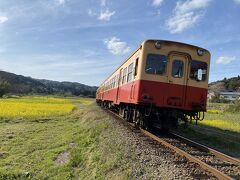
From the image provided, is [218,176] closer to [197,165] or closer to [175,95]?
[197,165]

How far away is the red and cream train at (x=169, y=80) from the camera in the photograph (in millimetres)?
12906

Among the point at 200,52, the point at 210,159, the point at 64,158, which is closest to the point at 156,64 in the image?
the point at 200,52

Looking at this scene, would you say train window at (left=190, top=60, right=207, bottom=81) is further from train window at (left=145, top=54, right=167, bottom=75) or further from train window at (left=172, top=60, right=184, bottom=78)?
train window at (left=145, top=54, right=167, bottom=75)

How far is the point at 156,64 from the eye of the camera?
13.1 metres

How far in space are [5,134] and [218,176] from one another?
46.6ft

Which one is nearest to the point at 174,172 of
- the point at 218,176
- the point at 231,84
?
the point at 218,176

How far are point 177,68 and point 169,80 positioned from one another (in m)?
0.58

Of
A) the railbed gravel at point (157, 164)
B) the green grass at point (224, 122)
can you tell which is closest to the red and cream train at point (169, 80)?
the railbed gravel at point (157, 164)

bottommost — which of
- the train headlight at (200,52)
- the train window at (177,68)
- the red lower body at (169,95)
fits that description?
the red lower body at (169,95)

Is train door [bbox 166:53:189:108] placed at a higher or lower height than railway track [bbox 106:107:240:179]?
higher

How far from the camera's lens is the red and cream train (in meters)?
12.9

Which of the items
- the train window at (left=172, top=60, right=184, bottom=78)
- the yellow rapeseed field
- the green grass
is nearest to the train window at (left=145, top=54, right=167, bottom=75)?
the train window at (left=172, top=60, right=184, bottom=78)

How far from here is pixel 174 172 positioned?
7305mm

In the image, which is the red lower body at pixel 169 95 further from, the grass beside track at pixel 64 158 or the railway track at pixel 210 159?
the grass beside track at pixel 64 158
